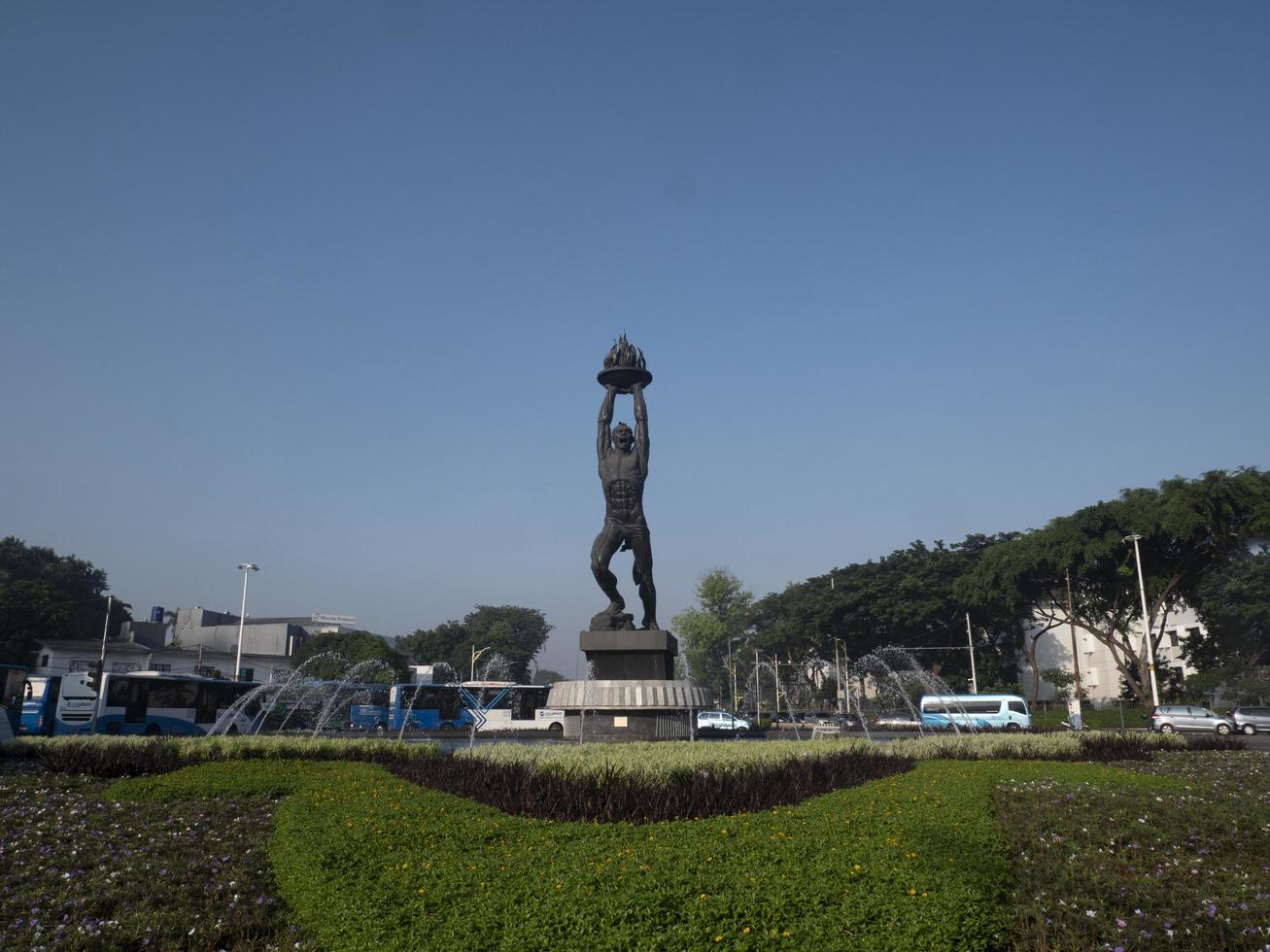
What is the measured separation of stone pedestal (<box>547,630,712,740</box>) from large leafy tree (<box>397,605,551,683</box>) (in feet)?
190

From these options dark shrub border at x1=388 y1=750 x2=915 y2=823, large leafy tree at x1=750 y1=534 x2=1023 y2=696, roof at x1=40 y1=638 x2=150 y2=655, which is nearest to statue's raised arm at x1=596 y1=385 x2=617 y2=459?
dark shrub border at x1=388 y1=750 x2=915 y2=823

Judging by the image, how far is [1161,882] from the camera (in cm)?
601

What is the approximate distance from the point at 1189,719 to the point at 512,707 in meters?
23.5

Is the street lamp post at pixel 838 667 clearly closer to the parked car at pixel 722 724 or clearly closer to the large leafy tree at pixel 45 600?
the parked car at pixel 722 724

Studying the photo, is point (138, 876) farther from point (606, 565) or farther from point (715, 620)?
point (715, 620)

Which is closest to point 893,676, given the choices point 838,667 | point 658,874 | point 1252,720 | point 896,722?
point 896,722

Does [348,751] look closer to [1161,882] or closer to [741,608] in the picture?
[1161,882]

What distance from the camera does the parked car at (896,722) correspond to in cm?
3941

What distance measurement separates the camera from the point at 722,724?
3603cm

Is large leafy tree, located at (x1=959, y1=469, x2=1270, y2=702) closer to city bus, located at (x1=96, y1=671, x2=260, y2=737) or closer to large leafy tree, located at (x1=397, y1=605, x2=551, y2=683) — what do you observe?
city bus, located at (x1=96, y1=671, x2=260, y2=737)

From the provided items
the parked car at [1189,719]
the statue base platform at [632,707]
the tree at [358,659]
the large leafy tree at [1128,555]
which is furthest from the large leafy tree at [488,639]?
the statue base platform at [632,707]

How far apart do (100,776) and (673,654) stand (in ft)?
28.1

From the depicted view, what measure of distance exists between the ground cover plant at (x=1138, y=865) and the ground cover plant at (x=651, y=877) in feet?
1.10

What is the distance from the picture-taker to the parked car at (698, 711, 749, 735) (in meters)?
33.8
